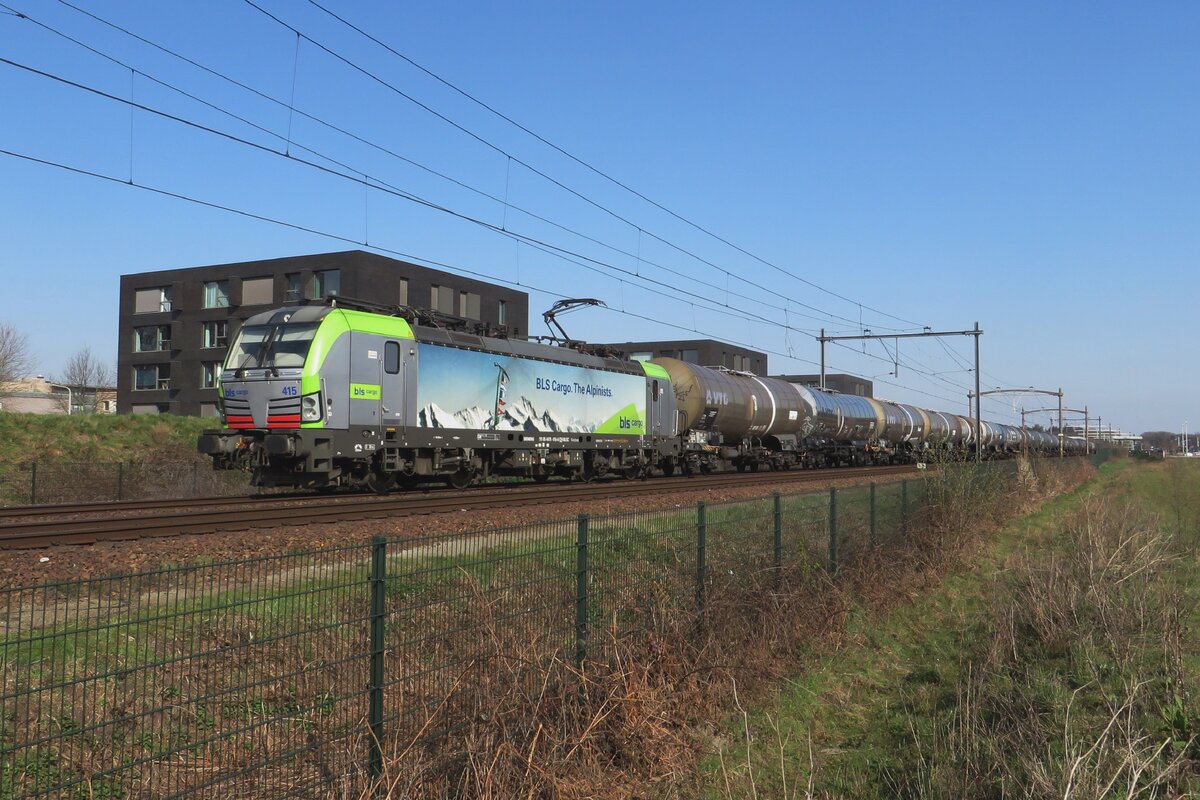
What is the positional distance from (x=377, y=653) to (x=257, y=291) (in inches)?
2249

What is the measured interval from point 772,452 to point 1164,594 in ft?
87.1

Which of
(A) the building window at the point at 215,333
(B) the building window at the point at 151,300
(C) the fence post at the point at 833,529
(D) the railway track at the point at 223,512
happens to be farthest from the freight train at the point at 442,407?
(B) the building window at the point at 151,300

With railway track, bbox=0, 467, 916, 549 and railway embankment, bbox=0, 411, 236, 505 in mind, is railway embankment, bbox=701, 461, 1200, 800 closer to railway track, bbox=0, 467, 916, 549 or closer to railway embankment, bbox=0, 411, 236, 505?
railway track, bbox=0, 467, 916, 549

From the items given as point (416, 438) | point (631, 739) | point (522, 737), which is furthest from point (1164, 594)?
point (416, 438)

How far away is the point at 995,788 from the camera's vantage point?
5887 mm

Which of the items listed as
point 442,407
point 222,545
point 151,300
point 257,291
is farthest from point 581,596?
point 151,300

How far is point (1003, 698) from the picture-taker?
7180mm

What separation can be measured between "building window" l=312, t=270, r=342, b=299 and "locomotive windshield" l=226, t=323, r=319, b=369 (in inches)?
1457

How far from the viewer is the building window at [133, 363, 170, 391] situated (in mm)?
59375

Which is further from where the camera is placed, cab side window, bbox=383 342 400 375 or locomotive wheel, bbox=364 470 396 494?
locomotive wheel, bbox=364 470 396 494

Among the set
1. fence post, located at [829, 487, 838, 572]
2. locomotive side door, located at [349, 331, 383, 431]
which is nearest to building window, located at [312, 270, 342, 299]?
locomotive side door, located at [349, 331, 383, 431]

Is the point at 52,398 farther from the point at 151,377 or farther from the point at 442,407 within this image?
the point at 442,407

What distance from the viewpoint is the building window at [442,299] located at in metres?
58.5

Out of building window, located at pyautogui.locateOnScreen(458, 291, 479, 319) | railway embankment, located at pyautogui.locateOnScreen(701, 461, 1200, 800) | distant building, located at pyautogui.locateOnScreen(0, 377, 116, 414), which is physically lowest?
railway embankment, located at pyautogui.locateOnScreen(701, 461, 1200, 800)
